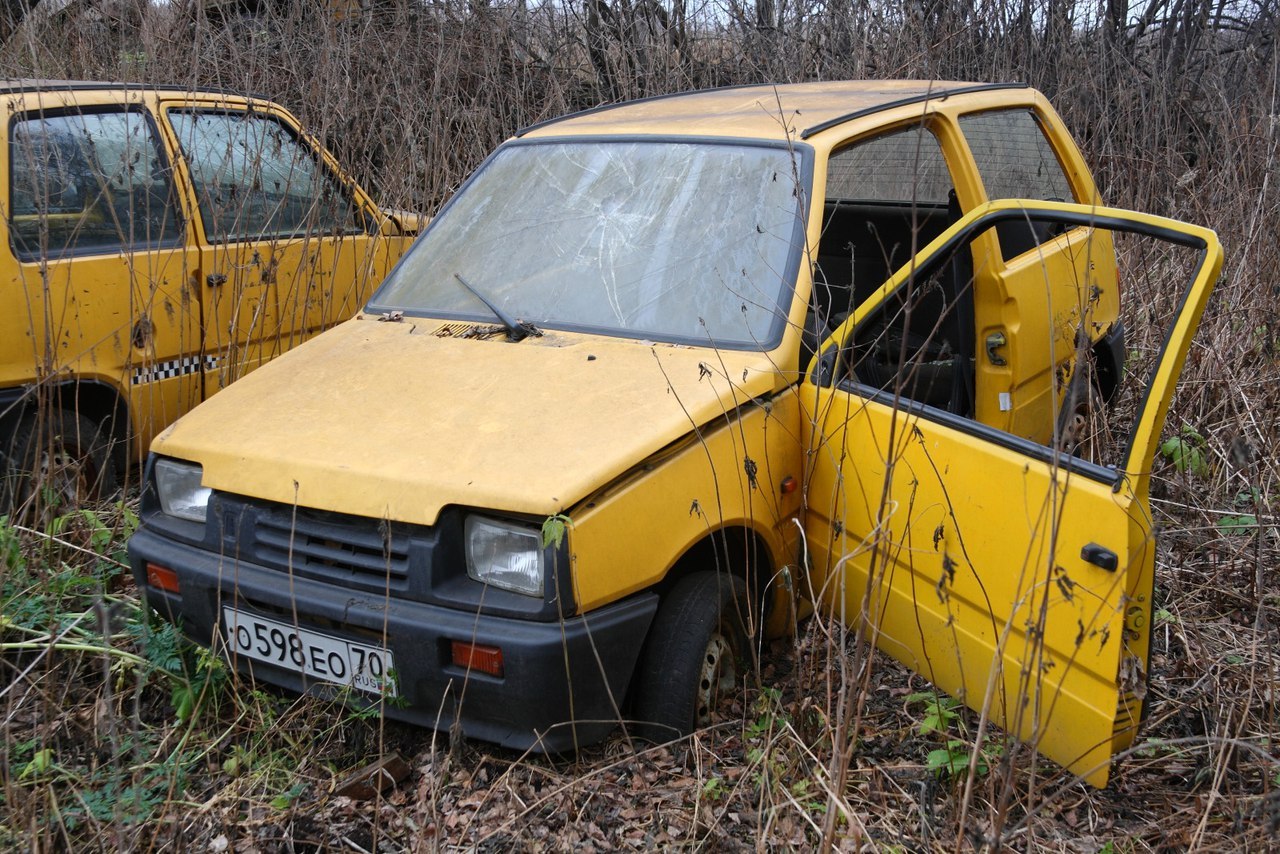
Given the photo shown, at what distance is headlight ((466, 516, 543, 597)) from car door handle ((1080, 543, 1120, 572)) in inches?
45.7

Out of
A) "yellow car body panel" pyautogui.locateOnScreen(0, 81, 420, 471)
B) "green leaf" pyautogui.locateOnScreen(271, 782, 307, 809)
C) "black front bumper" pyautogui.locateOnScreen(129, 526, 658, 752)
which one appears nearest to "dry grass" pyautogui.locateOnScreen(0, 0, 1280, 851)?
"green leaf" pyautogui.locateOnScreen(271, 782, 307, 809)

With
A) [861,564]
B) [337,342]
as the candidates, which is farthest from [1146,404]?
[337,342]

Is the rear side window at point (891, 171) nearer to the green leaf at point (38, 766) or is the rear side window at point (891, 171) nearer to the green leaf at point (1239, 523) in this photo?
the green leaf at point (1239, 523)

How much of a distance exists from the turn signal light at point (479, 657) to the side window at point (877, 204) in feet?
5.02

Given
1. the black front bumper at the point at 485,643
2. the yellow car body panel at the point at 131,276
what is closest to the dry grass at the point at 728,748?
the black front bumper at the point at 485,643

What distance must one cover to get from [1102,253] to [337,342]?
283cm

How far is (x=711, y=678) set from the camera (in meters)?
2.84

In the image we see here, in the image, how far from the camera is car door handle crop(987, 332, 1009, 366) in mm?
3596

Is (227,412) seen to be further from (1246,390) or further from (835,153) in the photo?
(1246,390)

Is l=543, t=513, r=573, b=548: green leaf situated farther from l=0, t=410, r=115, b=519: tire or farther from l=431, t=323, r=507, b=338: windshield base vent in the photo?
l=0, t=410, r=115, b=519: tire

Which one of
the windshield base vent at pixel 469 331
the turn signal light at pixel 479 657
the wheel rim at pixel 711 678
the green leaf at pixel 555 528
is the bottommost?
the wheel rim at pixel 711 678

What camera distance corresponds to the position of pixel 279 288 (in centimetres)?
470

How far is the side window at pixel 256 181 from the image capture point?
175 inches

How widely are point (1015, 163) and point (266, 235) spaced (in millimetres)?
3054
